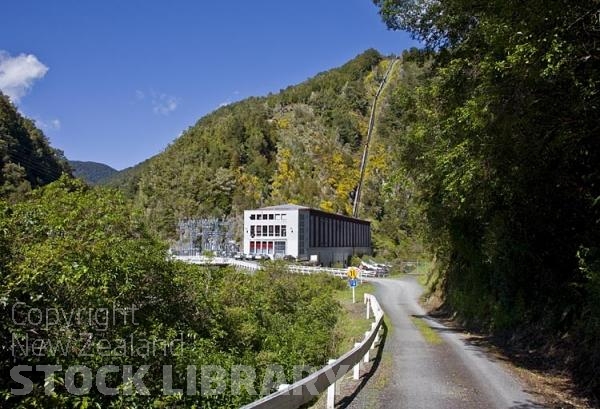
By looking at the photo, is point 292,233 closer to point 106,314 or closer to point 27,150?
point 27,150

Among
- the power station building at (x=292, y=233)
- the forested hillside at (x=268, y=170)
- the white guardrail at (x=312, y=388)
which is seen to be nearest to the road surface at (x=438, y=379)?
the white guardrail at (x=312, y=388)

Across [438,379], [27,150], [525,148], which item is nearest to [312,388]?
[438,379]

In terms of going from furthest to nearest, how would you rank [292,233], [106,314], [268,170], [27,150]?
1. [268,170]
2. [27,150]
3. [292,233]
4. [106,314]

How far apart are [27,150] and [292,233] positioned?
68085 millimetres

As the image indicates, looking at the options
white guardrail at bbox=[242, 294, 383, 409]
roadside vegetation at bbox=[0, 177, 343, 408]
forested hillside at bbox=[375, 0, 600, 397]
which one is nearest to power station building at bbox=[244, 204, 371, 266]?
forested hillside at bbox=[375, 0, 600, 397]

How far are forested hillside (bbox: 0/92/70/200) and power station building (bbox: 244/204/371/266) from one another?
41615 millimetres

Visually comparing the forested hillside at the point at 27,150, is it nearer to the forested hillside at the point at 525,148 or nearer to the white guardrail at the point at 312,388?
the forested hillside at the point at 525,148

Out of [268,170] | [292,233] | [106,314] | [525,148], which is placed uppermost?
[268,170]

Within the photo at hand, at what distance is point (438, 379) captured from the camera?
1025 centimetres

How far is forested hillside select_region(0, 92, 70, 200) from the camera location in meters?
101

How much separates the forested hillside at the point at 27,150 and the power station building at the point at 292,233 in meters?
41.6

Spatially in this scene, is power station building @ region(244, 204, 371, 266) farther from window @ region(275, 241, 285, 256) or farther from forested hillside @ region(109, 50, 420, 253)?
forested hillside @ region(109, 50, 420, 253)

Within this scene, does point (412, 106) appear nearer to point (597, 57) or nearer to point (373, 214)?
point (597, 57)

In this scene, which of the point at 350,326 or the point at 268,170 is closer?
the point at 350,326
